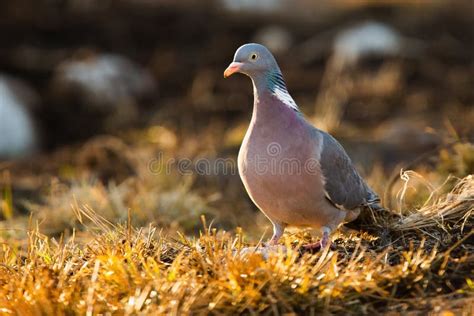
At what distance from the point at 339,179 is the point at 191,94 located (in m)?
7.97

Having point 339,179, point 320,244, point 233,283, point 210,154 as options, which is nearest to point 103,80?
point 210,154

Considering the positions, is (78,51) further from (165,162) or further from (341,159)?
(341,159)

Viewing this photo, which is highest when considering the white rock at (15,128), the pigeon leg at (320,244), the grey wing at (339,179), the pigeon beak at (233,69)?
the pigeon beak at (233,69)

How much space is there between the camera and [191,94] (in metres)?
12.3

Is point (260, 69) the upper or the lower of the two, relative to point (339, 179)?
upper

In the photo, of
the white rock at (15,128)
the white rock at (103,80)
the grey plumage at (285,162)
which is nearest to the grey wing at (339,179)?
the grey plumage at (285,162)

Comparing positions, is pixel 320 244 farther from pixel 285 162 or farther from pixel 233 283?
pixel 233 283

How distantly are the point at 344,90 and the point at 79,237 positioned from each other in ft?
20.4

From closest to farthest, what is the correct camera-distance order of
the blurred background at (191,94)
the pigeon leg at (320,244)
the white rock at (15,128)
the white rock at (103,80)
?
the pigeon leg at (320,244) < the blurred background at (191,94) < the white rock at (15,128) < the white rock at (103,80)

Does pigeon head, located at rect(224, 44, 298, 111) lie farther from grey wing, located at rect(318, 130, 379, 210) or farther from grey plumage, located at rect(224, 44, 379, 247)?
grey wing, located at rect(318, 130, 379, 210)

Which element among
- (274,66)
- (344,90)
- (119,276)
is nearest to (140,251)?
(119,276)

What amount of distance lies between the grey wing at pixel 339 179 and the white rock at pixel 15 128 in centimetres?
702

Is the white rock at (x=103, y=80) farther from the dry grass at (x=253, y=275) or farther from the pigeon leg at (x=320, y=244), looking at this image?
the pigeon leg at (x=320, y=244)

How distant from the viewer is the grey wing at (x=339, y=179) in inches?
173
